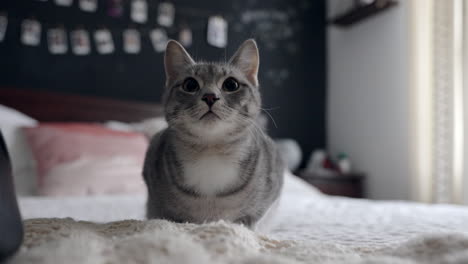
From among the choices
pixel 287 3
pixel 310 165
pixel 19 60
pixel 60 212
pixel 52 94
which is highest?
pixel 287 3

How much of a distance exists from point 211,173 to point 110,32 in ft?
7.08

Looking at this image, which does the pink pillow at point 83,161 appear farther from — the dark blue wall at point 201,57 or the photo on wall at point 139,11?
the photo on wall at point 139,11

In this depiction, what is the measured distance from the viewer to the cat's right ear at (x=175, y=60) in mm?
1074

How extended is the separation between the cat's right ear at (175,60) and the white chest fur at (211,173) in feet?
0.98

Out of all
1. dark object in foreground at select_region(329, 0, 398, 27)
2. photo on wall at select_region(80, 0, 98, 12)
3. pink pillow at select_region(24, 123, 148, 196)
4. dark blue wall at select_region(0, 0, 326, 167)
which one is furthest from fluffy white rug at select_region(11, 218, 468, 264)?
dark object in foreground at select_region(329, 0, 398, 27)

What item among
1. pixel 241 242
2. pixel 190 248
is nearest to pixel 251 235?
pixel 241 242

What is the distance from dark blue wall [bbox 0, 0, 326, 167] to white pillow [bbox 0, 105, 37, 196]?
1.81 feet

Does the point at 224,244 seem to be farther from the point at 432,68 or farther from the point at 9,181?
the point at 432,68

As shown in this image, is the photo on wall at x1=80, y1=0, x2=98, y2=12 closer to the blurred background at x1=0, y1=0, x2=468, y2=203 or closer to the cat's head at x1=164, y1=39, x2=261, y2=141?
the blurred background at x1=0, y1=0, x2=468, y2=203

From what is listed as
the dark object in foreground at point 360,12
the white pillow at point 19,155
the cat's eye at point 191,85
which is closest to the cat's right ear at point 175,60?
the cat's eye at point 191,85

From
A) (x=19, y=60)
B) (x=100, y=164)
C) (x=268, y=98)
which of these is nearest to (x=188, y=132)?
(x=100, y=164)

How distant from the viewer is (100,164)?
1.86m

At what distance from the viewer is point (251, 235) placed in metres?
0.72

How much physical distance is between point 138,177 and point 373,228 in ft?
4.15
